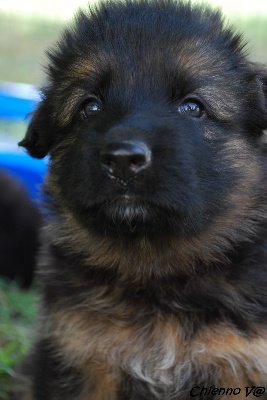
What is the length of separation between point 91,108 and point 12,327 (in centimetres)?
215

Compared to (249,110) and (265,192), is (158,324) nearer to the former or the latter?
(265,192)

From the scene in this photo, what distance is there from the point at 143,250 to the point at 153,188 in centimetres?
63

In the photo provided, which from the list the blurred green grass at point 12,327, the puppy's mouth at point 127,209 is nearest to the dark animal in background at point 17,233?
the blurred green grass at point 12,327

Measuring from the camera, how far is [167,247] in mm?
3381

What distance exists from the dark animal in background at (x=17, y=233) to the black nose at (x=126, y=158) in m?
3.27

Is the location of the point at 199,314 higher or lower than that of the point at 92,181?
lower

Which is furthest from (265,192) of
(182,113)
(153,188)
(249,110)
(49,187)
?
(49,187)

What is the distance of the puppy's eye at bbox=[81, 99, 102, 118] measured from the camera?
3344 millimetres

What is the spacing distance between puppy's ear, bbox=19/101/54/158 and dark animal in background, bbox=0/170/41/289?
2.31 m

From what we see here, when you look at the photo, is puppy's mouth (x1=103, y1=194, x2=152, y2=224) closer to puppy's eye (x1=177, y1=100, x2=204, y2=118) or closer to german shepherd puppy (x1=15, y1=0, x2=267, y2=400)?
german shepherd puppy (x1=15, y1=0, x2=267, y2=400)

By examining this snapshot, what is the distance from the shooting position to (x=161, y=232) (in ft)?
10.2

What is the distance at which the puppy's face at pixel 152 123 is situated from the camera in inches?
114

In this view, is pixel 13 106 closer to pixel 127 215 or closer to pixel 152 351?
pixel 152 351

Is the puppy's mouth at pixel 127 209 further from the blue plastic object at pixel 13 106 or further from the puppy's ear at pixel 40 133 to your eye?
the blue plastic object at pixel 13 106
